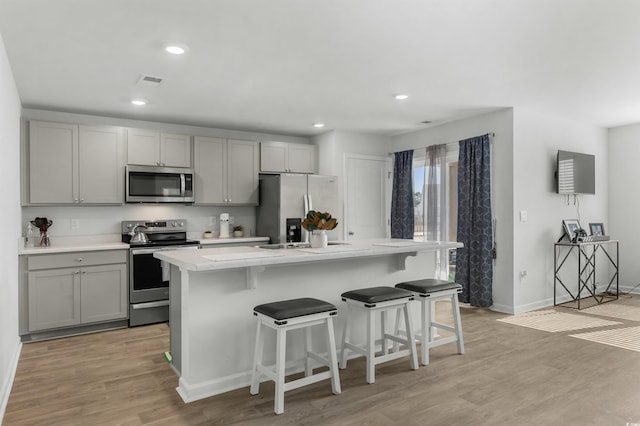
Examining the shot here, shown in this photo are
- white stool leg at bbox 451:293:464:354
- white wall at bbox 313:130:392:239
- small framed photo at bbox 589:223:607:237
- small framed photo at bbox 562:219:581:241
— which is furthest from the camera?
white wall at bbox 313:130:392:239

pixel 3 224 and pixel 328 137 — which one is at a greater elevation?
pixel 328 137

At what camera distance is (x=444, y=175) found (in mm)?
5770

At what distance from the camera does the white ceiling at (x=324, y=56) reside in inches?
100

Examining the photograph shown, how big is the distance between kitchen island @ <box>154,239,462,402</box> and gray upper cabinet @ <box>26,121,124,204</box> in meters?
2.26

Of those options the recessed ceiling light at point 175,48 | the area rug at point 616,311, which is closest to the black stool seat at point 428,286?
the recessed ceiling light at point 175,48

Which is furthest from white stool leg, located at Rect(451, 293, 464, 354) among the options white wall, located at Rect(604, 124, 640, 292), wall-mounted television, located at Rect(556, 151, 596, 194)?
white wall, located at Rect(604, 124, 640, 292)

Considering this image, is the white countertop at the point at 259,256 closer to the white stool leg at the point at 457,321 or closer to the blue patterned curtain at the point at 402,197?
the white stool leg at the point at 457,321

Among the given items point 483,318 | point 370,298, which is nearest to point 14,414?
point 370,298

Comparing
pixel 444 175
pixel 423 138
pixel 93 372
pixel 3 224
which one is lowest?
pixel 93 372

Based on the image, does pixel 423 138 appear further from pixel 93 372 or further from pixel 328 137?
pixel 93 372

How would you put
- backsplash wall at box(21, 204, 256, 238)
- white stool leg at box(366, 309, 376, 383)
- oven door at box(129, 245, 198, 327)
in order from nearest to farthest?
white stool leg at box(366, 309, 376, 383) < oven door at box(129, 245, 198, 327) < backsplash wall at box(21, 204, 256, 238)

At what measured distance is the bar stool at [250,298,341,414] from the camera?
2553 millimetres

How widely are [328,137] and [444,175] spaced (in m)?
1.76

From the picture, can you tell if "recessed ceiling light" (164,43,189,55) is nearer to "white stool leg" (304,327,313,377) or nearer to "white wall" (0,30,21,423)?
"white wall" (0,30,21,423)
